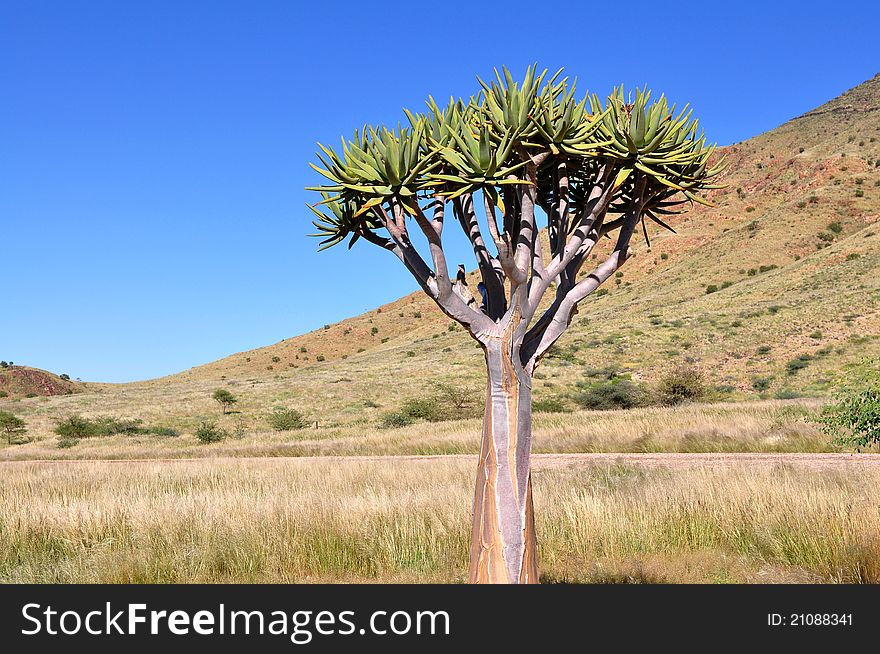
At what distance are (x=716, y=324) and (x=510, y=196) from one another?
154 feet

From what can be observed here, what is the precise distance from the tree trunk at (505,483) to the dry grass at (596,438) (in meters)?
14.1

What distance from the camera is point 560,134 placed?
514 cm

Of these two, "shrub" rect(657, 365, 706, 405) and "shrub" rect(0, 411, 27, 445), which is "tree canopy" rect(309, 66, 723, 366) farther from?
"shrub" rect(0, 411, 27, 445)

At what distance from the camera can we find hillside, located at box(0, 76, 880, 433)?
40906 millimetres

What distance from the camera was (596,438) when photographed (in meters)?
20.7

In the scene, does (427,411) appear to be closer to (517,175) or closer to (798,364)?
(798,364)

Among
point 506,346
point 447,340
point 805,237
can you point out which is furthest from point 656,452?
point 805,237

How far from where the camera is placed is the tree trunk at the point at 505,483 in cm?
523

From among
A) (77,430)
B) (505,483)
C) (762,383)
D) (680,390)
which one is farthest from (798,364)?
(505,483)

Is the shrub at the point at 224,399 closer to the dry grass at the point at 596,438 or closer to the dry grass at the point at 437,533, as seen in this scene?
the dry grass at the point at 596,438

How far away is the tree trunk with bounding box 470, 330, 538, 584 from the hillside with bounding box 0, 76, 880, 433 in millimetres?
29256

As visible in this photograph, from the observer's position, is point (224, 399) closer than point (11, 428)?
No

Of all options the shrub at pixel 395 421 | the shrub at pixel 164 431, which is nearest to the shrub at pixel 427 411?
the shrub at pixel 395 421

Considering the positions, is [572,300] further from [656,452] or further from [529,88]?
[656,452]
